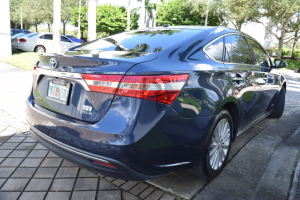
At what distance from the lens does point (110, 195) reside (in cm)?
241

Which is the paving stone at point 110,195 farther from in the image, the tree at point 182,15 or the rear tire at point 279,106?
the tree at point 182,15

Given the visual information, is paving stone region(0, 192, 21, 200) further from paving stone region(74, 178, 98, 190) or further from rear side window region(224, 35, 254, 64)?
rear side window region(224, 35, 254, 64)

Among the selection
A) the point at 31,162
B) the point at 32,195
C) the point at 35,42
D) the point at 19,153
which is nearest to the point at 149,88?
the point at 32,195

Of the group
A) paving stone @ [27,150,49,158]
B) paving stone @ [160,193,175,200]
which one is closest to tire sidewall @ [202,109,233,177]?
paving stone @ [160,193,175,200]

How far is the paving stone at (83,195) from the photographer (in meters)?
2.36

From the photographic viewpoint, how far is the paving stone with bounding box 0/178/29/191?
8.03 feet

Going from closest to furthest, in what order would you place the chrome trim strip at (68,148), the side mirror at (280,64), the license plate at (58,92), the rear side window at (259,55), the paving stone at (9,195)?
the chrome trim strip at (68,148) < the license plate at (58,92) < the paving stone at (9,195) < the rear side window at (259,55) < the side mirror at (280,64)

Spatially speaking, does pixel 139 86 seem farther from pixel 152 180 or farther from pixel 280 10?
pixel 280 10

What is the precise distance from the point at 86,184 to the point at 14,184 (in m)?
0.67

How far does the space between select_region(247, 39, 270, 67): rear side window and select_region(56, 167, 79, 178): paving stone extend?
267 centimetres

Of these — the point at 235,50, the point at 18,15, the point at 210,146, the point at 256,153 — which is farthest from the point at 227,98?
the point at 18,15

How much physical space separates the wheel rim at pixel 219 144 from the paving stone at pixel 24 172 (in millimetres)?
1826

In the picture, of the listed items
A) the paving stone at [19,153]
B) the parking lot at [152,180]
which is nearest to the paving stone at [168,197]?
the parking lot at [152,180]

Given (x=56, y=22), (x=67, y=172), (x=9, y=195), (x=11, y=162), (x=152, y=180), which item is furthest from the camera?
(x=56, y=22)
